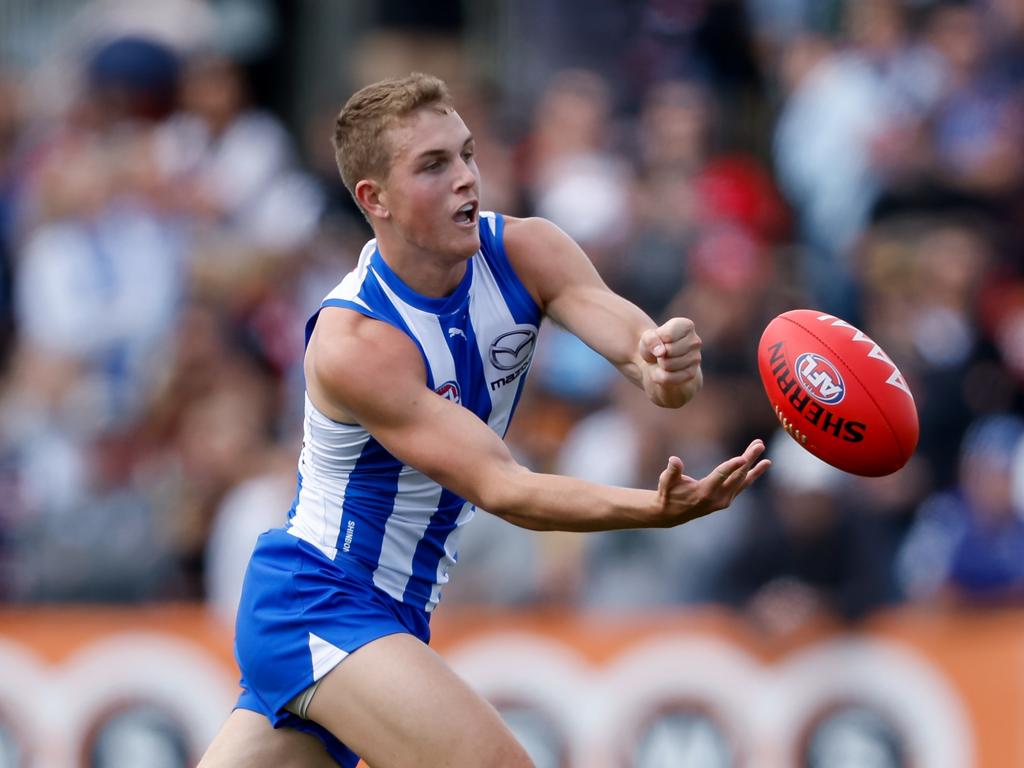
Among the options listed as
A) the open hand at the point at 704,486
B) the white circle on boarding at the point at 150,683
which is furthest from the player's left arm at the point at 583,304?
the white circle on boarding at the point at 150,683

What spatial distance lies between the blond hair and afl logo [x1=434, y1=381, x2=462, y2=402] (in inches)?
28.6

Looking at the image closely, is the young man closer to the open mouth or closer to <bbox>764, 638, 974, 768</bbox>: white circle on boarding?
the open mouth

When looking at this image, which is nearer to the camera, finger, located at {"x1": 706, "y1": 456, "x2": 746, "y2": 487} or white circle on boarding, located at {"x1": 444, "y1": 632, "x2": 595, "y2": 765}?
finger, located at {"x1": 706, "y1": 456, "x2": 746, "y2": 487}

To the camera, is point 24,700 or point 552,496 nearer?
point 552,496

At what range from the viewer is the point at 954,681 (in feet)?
30.5

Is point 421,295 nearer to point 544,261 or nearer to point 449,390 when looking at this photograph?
point 449,390

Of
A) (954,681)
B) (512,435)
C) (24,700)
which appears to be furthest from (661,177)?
(24,700)

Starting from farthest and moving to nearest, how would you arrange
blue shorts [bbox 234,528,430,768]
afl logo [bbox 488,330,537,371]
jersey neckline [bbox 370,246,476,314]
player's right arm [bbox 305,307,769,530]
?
afl logo [bbox 488,330,537,371], jersey neckline [bbox 370,246,476,314], blue shorts [bbox 234,528,430,768], player's right arm [bbox 305,307,769,530]

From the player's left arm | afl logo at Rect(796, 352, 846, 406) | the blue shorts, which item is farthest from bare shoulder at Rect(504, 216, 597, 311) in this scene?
the blue shorts

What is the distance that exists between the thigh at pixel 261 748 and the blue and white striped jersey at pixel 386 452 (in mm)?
593

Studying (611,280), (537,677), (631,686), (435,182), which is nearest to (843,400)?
(435,182)

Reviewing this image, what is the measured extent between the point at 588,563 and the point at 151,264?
4166 millimetres

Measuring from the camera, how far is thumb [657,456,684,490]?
5.16 m

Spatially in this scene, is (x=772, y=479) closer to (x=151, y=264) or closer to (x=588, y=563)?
(x=588, y=563)
